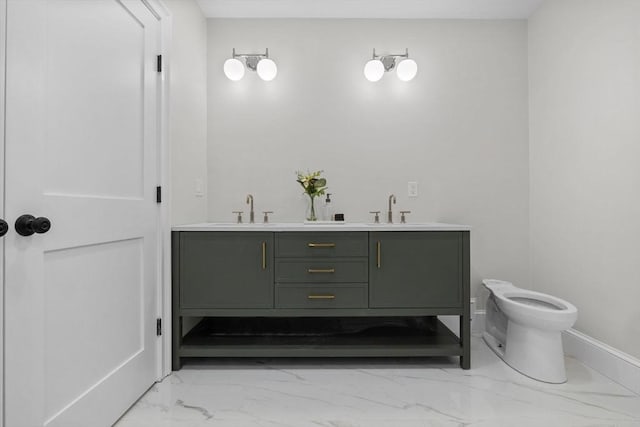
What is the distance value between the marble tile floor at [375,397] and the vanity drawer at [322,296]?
1.18 feet

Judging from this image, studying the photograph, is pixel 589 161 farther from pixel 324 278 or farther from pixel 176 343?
pixel 176 343

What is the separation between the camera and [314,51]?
2.58m

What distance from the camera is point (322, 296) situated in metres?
2.01

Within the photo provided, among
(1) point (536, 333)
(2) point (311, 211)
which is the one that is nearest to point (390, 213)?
(2) point (311, 211)

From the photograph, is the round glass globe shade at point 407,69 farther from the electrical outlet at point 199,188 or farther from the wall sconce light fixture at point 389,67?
the electrical outlet at point 199,188

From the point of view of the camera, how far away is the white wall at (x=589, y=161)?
5.90 feet

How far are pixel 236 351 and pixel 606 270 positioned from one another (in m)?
2.06

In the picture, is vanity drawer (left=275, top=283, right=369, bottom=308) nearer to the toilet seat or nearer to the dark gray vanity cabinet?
the dark gray vanity cabinet

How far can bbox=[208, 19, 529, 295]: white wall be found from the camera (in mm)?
2576

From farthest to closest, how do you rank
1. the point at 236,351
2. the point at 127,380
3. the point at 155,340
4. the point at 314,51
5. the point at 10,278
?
the point at 314,51
the point at 236,351
the point at 155,340
the point at 127,380
the point at 10,278

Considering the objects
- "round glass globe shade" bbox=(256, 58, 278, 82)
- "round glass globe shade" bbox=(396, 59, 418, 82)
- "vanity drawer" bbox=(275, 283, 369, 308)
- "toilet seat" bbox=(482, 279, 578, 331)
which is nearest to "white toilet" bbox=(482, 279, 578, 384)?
"toilet seat" bbox=(482, 279, 578, 331)

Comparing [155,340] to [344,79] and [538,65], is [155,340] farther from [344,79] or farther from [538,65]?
[538,65]

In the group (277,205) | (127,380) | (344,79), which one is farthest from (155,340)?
(344,79)

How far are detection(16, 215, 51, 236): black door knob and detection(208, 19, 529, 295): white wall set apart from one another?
1540 mm
